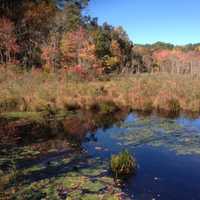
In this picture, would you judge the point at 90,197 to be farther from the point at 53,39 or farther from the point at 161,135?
the point at 53,39

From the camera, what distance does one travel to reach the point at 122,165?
27.8ft

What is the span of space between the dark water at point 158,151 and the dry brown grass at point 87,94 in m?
2.49

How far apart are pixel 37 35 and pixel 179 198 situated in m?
37.0

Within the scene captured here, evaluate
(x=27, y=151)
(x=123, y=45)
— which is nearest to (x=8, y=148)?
(x=27, y=151)

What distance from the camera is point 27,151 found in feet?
34.2

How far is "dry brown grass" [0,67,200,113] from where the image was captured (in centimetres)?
1670

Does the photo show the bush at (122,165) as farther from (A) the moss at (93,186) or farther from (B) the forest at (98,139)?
(A) the moss at (93,186)

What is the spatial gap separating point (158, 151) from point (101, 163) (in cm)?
234

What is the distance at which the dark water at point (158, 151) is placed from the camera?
25.4ft

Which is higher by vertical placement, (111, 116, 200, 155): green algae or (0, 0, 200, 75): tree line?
(0, 0, 200, 75): tree line

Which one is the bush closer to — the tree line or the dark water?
the dark water

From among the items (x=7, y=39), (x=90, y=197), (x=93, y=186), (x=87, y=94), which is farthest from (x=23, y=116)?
(x=7, y=39)

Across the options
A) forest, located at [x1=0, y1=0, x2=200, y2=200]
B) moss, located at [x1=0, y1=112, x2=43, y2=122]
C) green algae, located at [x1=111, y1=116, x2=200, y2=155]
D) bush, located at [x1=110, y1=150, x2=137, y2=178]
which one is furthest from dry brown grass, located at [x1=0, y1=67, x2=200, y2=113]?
bush, located at [x1=110, y1=150, x2=137, y2=178]

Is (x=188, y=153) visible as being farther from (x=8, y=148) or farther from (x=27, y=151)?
(x=8, y=148)
